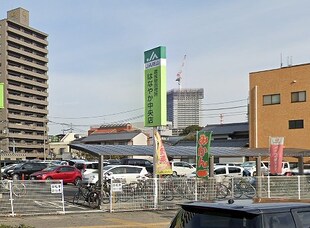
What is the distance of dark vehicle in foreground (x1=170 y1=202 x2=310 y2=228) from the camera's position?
475 cm

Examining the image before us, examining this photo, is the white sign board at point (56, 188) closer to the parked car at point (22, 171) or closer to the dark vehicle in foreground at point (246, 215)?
the dark vehicle in foreground at point (246, 215)

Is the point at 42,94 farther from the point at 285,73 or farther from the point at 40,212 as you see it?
the point at 40,212

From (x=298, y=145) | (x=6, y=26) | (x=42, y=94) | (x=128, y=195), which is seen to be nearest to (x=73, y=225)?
(x=128, y=195)

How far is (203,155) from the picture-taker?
63.4 feet

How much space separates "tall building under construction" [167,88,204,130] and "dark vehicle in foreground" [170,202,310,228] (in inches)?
6850

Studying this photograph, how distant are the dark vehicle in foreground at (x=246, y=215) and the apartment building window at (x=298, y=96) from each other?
45.0 meters

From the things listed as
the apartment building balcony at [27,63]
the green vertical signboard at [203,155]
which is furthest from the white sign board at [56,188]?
the apartment building balcony at [27,63]

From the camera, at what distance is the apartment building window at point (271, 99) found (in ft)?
165

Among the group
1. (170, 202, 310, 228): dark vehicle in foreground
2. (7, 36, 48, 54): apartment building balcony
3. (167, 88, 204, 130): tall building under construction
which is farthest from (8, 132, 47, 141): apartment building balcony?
(170, 202, 310, 228): dark vehicle in foreground

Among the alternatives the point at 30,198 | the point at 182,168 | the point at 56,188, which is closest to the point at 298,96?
the point at 182,168

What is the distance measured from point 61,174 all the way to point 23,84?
92438mm

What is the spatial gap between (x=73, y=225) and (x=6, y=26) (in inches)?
4311

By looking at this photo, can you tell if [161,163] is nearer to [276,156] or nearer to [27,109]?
[276,156]

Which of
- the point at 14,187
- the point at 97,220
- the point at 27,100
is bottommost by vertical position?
the point at 97,220
